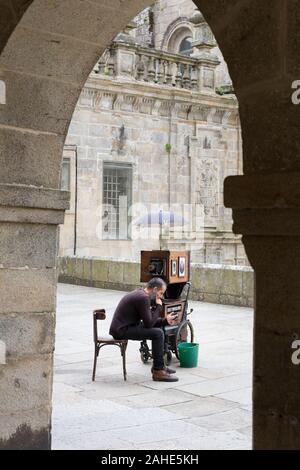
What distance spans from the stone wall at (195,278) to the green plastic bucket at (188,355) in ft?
14.0

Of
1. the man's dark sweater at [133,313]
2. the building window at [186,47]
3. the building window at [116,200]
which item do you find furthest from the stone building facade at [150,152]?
the man's dark sweater at [133,313]

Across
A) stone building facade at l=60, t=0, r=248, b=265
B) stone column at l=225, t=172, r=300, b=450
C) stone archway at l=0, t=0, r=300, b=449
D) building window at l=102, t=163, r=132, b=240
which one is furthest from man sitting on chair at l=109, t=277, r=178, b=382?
building window at l=102, t=163, r=132, b=240

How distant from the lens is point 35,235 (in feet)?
14.3

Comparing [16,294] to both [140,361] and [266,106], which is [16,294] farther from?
[140,361]

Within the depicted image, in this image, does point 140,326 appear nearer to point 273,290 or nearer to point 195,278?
point 273,290

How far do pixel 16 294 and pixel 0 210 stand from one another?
1.68 ft

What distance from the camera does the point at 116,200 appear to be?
17969 mm

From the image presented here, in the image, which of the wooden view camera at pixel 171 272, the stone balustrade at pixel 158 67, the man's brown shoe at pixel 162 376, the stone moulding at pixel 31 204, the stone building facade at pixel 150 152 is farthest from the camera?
the stone balustrade at pixel 158 67

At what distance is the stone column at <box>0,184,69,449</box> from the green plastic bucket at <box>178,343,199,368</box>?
131 inches

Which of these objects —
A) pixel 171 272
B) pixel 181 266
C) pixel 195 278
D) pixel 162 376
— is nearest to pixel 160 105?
pixel 195 278

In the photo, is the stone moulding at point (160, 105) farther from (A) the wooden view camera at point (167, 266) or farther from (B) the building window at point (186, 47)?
(A) the wooden view camera at point (167, 266)

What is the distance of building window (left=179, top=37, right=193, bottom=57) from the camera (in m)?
22.4

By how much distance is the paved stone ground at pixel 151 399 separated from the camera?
16.5 feet

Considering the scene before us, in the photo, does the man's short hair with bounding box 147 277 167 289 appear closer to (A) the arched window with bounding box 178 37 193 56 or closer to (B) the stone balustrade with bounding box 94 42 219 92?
(B) the stone balustrade with bounding box 94 42 219 92
